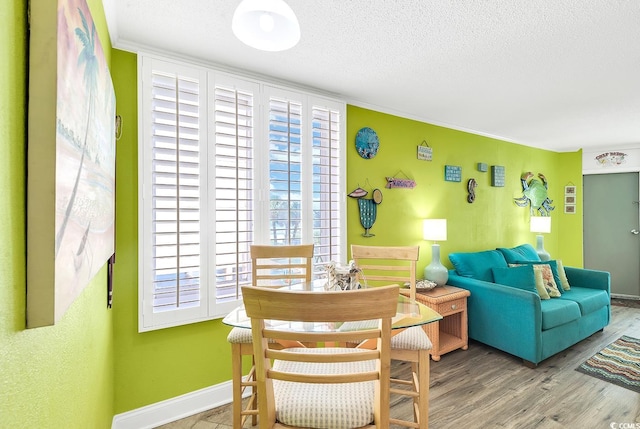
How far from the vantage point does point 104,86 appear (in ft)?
4.10

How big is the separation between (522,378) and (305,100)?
118 inches

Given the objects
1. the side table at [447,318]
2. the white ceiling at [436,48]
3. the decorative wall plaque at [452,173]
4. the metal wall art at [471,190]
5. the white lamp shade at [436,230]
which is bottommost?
the side table at [447,318]

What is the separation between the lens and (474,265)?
3.49 metres

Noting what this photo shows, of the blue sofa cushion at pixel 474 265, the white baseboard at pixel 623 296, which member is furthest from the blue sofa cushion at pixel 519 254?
the white baseboard at pixel 623 296

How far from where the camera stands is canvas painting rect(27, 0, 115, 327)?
622mm

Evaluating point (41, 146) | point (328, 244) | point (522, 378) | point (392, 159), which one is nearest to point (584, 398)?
point (522, 378)

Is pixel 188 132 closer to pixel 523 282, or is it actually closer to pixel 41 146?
pixel 41 146

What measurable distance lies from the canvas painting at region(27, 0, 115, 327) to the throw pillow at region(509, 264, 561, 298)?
3868 millimetres

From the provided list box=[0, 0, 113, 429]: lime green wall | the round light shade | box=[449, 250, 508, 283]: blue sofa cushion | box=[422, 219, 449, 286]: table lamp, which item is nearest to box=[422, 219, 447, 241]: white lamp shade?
box=[422, 219, 449, 286]: table lamp

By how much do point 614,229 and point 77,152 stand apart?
689cm

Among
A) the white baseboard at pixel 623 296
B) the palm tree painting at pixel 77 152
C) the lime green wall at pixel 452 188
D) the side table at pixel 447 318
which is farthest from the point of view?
the white baseboard at pixel 623 296

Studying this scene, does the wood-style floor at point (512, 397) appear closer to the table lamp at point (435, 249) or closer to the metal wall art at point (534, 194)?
the table lamp at point (435, 249)

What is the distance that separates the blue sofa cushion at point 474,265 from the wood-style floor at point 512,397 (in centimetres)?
80

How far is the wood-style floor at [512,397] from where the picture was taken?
2.09 m
